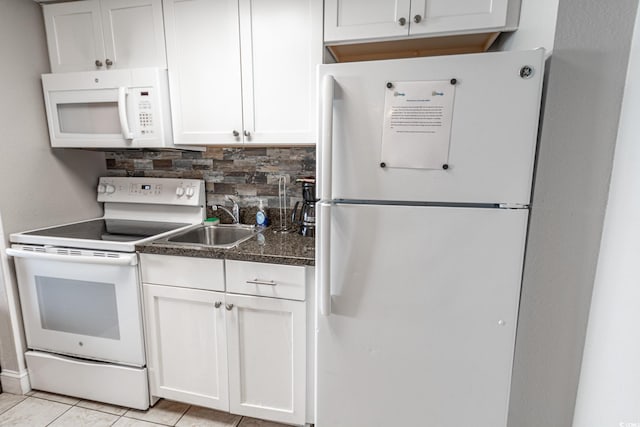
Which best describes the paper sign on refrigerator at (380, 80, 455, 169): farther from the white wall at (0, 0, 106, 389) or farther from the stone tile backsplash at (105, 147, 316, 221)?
the white wall at (0, 0, 106, 389)

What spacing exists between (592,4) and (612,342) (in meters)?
0.98

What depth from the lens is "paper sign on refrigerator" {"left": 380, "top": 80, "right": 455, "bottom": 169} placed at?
94cm

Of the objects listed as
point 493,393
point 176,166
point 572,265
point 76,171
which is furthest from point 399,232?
point 76,171

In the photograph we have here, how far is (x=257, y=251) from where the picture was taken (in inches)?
54.7

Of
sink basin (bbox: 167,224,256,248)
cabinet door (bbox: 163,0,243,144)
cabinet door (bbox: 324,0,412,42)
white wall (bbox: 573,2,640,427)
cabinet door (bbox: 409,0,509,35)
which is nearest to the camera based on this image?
white wall (bbox: 573,2,640,427)

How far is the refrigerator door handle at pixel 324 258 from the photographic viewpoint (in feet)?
3.36

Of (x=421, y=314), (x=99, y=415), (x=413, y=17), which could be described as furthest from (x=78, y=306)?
(x=413, y=17)

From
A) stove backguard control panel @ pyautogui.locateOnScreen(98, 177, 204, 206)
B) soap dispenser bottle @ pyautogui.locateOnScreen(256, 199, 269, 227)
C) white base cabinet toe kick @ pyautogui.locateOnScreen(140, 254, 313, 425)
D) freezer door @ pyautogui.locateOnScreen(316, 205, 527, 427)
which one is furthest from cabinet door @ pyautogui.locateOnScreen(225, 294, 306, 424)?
stove backguard control panel @ pyautogui.locateOnScreen(98, 177, 204, 206)

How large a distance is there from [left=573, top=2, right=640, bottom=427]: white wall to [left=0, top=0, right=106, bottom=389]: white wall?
2.63 metres

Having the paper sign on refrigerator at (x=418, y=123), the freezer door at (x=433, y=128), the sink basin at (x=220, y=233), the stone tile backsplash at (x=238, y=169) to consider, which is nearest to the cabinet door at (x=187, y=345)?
the sink basin at (x=220, y=233)

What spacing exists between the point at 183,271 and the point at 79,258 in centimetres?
54

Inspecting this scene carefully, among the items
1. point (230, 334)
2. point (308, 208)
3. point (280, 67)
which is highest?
point (280, 67)

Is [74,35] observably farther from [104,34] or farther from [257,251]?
[257,251]

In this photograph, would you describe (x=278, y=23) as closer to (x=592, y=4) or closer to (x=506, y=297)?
(x=592, y=4)
